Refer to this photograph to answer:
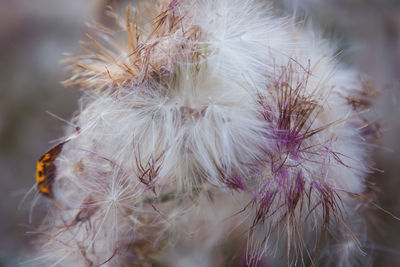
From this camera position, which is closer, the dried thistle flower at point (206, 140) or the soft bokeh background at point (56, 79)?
the dried thistle flower at point (206, 140)

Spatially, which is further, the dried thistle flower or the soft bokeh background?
the soft bokeh background

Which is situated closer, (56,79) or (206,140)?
(206,140)

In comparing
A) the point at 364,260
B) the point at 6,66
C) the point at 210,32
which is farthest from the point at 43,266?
the point at 6,66
